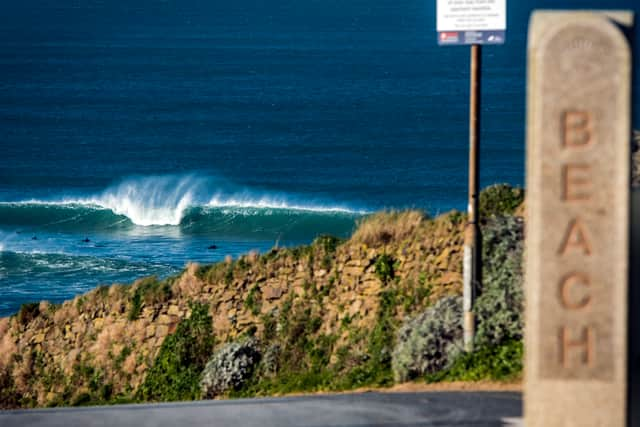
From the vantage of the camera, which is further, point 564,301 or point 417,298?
point 417,298

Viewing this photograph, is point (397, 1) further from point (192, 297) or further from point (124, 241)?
point (192, 297)

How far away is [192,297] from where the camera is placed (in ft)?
69.1

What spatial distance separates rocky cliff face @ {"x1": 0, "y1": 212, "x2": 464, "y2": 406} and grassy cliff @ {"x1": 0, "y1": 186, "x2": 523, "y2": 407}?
0.02m

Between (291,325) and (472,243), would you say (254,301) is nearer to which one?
(291,325)

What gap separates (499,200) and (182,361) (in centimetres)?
592

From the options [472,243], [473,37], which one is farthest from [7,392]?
[473,37]

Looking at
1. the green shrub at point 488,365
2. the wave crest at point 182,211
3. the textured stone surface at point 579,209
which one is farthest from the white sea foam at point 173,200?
the textured stone surface at point 579,209

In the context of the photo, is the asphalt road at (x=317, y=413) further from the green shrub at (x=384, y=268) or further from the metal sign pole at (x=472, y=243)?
the green shrub at (x=384, y=268)

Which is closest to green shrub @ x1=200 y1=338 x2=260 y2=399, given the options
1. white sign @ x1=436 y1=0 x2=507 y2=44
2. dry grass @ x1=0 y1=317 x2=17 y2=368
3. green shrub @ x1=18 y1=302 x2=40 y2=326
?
dry grass @ x1=0 y1=317 x2=17 y2=368

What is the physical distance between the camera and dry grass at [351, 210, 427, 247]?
19250 mm

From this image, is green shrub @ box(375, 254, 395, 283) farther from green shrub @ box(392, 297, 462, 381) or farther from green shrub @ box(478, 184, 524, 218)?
green shrub @ box(392, 297, 462, 381)

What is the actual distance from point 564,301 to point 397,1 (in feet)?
564

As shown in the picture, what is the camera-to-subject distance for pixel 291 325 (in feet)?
62.2

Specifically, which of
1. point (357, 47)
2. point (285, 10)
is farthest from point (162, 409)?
point (285, 10)
